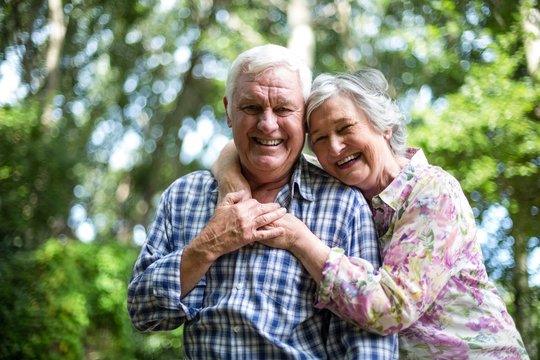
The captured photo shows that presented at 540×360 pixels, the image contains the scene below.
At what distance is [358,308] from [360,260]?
17 cm

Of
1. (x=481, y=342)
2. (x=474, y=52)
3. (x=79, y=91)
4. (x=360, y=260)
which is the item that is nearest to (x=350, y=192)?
(x=360, y=260)

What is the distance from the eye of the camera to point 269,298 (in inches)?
81.0

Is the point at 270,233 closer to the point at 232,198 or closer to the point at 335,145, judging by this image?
the point at 232,198

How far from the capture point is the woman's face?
2148mm

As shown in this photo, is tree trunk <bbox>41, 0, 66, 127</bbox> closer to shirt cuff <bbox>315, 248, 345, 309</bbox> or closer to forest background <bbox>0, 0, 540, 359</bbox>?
forest background <bbox>0, 0, 540, 359</bbox>

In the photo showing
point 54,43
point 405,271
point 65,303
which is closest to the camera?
point 405,271

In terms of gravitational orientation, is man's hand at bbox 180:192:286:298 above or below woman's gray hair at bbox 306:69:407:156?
below

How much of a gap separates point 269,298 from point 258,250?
0.17 meters

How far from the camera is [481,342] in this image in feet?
6.71

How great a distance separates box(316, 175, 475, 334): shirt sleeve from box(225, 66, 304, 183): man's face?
43cm

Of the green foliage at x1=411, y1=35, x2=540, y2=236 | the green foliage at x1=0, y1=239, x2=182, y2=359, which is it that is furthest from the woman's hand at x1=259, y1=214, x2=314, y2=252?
the green foliage at x1=0, y1=239, x2=182, y2=359

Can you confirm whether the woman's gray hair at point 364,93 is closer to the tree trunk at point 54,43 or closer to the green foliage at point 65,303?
the green foliage at point 65,303

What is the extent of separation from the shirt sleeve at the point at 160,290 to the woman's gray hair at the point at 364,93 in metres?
0.68

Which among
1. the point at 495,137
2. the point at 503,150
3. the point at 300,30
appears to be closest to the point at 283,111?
the point at 503,150
